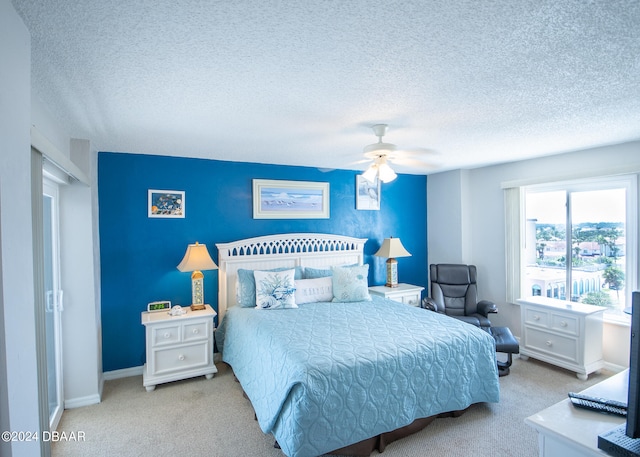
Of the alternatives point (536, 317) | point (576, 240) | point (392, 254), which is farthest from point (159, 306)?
point (576, 240)

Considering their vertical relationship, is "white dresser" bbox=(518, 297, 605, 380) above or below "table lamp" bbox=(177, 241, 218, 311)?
below

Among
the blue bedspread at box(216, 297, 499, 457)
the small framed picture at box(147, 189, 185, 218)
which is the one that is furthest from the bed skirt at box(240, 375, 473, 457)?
the small framed picture at box(147, 189, 185, 218)

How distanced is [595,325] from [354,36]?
388 cm

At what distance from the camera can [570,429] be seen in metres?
1.36

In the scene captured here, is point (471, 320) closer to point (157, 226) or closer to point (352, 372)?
point (352, 372)

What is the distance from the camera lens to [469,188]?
4988mm

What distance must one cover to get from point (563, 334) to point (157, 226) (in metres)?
4.61

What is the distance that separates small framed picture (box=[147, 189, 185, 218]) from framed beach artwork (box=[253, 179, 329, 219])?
88 centimetres

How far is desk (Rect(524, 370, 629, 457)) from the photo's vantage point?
129 centimetres

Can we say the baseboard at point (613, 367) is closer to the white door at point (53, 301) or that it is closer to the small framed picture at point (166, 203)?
the small framed picture at point (166, 203)

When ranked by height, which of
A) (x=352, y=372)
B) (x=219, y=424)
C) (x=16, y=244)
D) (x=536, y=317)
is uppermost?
(x=16, y=244)

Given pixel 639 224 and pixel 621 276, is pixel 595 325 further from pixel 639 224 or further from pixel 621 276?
pixel 639 224

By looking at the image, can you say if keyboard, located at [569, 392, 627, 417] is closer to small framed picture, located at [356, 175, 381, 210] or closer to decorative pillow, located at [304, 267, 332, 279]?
decorative pillow, located at [304, 267, 332, 279]

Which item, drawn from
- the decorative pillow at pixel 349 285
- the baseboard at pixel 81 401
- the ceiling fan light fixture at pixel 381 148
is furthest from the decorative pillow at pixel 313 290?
the baseboard at pixel 81 401
